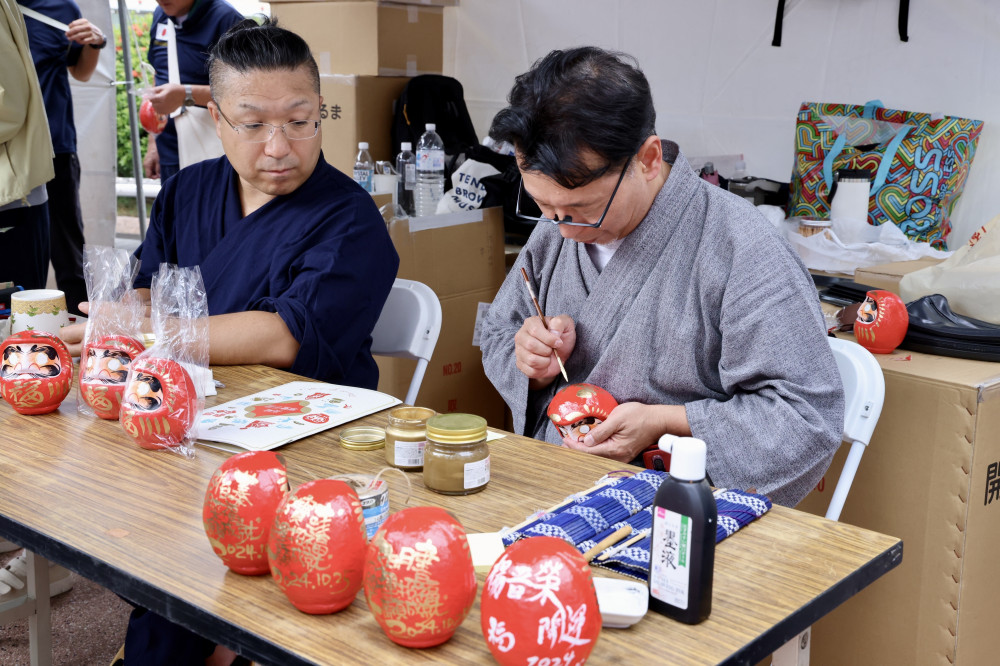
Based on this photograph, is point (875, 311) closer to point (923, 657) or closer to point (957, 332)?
point (957, 332)

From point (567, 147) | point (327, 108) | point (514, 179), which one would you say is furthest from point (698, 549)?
point (327, 108)

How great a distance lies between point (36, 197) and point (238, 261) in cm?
→ 137

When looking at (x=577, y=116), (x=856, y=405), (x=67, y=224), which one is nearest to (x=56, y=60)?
(x=67, y=224)

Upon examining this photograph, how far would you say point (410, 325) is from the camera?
7.47 feet

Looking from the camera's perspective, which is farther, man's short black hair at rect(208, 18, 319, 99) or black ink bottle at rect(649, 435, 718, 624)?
man's short black hair at rect(208, 18, 319, 99)

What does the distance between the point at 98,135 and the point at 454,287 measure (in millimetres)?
2800

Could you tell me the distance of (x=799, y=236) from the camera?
3.09 metres

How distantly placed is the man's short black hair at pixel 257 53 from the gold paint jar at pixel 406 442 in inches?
37.8

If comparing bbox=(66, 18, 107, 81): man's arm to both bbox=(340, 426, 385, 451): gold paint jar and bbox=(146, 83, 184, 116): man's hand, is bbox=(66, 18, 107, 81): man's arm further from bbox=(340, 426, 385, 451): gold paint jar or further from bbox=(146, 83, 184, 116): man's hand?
bbox=(340, 426, 385, 451): gold paint jar

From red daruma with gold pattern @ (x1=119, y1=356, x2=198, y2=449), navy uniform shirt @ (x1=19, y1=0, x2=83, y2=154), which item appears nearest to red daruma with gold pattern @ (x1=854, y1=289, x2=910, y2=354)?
red daruma with gold pattern @ (x1=119, y1=356, x2=198, y2=449)

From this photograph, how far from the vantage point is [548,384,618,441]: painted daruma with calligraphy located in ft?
5.36

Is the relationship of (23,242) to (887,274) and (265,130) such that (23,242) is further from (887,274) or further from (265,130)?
(887,274)

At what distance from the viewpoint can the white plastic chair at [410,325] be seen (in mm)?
2234

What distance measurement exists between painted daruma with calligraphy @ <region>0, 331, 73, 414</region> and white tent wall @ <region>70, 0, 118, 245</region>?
3632 millimetres
